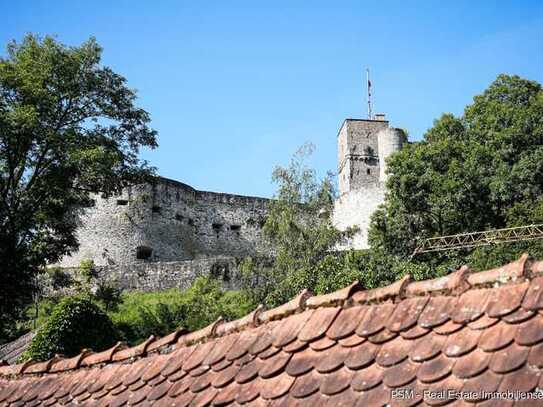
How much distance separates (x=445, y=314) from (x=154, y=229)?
34.4 meters

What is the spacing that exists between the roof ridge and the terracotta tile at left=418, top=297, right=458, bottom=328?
4cm

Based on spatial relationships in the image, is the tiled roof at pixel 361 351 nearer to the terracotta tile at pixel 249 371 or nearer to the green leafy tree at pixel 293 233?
the terracotta tile at pixel 249 371

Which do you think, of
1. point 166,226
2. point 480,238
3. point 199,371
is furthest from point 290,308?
point 166,226

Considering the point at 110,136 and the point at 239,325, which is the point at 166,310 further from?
the point at 239,325

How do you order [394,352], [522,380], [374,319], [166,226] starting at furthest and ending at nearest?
[166,226] → [374,319] → [394,352] → [522,380]

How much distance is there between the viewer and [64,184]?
59.3 ft

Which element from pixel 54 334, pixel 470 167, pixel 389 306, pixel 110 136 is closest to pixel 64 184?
pixel 110 136

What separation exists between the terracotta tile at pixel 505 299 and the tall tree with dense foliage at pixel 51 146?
15.6m

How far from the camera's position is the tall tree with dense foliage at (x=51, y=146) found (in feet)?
57.3

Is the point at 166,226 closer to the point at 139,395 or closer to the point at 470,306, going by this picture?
the point at 139,395

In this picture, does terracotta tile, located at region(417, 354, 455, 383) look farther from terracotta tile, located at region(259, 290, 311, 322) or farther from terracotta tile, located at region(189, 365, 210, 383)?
terracotta tile, located at region(189, 365, 210, 383)

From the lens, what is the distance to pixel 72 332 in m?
14.4

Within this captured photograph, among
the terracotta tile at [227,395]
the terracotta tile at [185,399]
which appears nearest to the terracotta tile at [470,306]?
the terracotta tile at [227,395]

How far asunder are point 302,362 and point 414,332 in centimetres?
49
